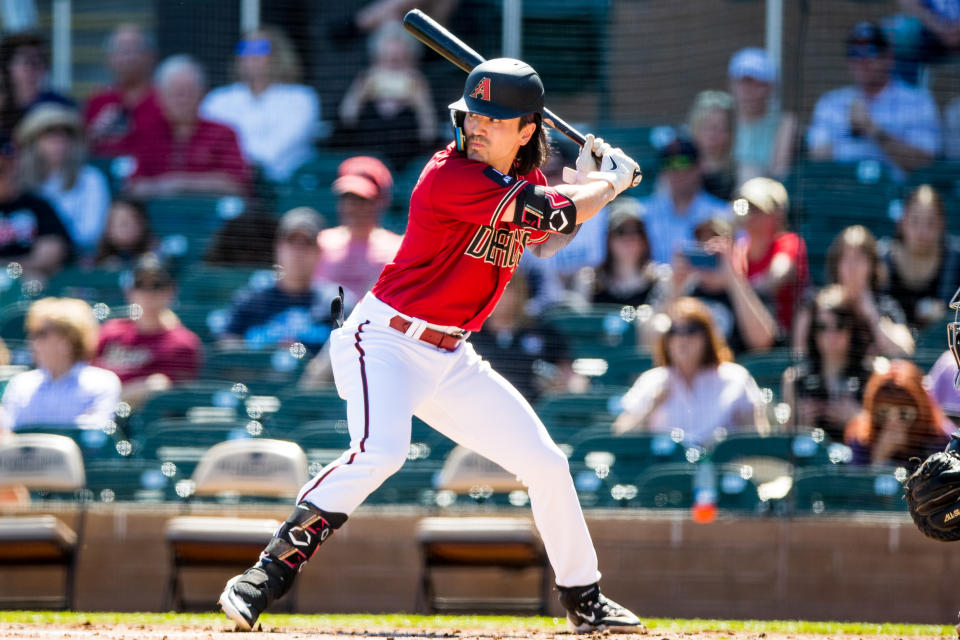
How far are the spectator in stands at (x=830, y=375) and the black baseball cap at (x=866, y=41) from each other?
1.86 meters

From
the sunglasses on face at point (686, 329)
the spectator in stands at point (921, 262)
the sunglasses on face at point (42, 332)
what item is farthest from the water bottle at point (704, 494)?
the sunglasses on face at point (42, 332)

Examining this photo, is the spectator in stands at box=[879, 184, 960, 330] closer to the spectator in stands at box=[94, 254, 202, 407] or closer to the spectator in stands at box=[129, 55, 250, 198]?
the spectator in stands at box=[94, 254, 202, 407]

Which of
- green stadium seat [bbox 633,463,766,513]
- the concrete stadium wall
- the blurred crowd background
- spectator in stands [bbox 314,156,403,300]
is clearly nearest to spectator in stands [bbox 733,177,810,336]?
the blurred crowd background

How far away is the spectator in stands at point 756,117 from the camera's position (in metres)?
7.54

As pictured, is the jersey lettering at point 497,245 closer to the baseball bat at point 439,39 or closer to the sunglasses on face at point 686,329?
the baseball bat at point 439,39

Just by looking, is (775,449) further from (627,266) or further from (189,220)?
(189,220)

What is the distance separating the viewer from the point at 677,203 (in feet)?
25.1

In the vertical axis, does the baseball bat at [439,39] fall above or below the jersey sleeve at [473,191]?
above

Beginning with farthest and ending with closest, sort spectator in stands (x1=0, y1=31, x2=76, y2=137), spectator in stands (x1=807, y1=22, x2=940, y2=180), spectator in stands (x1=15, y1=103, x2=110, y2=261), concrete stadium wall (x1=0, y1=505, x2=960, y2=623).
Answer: spectator in stands (x1=0, y1=31, x2=76, y2=137), spectator in stands (x1=15, y1=103, x2=110, y2=261), spectator in stands (x1=807, y1=22, x2=940, y2=180), concrete stadium wall (x1=0, y1=505, x2=960, y2=623)

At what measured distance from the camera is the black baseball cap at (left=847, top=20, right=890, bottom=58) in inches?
297

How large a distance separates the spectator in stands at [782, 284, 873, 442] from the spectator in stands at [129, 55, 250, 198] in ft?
12.7

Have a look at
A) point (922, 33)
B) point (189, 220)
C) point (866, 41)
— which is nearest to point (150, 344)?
point (189, 220)

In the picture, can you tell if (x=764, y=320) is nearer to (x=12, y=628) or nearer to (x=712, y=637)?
(x=712, y=637)

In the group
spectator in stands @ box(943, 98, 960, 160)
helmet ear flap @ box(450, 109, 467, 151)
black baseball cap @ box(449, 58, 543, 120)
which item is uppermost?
black baseball cap @ box(449, 58, 543, 120)
